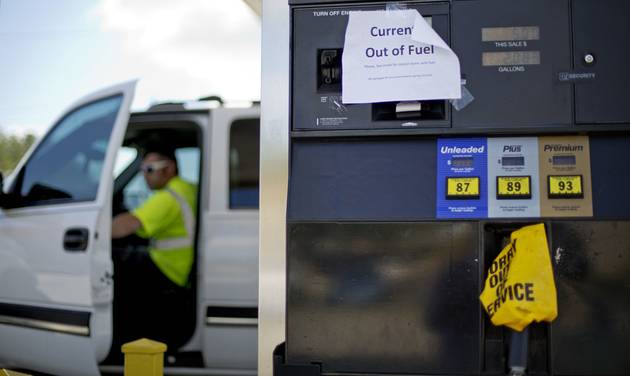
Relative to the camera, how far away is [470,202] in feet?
8.03

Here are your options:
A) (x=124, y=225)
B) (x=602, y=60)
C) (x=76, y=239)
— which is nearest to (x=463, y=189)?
(x=602, y=60)

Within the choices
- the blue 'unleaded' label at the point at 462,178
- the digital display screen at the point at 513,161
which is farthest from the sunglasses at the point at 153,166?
the digital display screen at the point at 513,161

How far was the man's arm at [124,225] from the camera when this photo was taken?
5.22 meters

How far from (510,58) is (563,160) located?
379 mm

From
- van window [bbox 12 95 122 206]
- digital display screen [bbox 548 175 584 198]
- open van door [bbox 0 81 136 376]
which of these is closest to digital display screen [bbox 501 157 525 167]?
digital display screen [bbox 548 175 584 198]

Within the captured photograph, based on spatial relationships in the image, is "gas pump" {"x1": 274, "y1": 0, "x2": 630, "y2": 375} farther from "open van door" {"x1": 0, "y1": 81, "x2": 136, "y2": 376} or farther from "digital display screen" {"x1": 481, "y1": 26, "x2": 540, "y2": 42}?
"open van door" {"x1": 0, "y1": 81, "x2": 136, "y2": 376}

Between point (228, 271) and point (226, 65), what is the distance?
4.28 feet

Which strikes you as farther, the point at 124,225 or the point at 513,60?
the point at 124,225

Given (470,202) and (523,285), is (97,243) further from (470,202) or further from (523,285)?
(523,285)

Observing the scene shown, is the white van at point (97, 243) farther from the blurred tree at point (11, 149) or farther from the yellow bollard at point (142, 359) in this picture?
the yellow bollard at point (142, 359)

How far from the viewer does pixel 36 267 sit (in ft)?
15.3

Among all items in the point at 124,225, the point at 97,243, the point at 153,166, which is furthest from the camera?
the point at 153,166

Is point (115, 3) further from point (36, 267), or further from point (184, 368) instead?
point (184, 368)

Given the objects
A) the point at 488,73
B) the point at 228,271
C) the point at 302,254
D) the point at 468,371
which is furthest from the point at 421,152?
the point at 228,271
